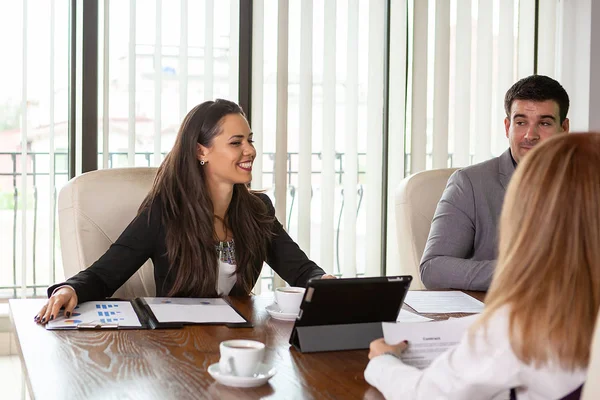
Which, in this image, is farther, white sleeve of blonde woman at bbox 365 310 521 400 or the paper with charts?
the paper with charts

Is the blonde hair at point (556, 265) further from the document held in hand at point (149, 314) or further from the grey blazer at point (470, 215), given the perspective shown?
the grey blazer at point (470, 215)

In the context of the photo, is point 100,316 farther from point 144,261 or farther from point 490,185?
point 490,185

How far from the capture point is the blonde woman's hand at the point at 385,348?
121 centimetres

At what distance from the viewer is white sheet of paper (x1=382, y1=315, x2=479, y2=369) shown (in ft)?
4.10

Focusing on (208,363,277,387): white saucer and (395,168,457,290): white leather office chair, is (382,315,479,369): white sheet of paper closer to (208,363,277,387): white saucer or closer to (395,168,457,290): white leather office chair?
(208,363,277,387): white saucer

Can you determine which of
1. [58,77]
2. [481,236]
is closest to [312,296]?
[481,236]

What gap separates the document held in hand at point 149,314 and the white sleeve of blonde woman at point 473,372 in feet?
2.09

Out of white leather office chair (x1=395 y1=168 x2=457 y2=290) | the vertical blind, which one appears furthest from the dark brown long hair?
the vertical blind

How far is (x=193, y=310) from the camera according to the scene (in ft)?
5.58

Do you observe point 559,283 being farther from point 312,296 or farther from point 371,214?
point 371,214

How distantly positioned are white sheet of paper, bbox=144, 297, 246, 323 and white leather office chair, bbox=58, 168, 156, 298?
0.48 meters

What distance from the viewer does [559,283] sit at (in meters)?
0.96

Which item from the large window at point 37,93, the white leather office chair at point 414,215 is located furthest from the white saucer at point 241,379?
the large window at point 37,93

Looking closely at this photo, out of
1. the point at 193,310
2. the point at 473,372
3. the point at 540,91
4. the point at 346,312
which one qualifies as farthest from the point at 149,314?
the point at 540,91
